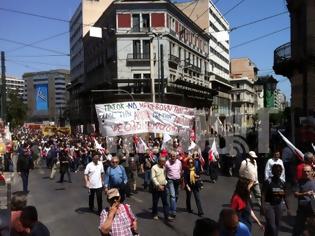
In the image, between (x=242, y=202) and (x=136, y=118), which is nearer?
(x=242, y=202)

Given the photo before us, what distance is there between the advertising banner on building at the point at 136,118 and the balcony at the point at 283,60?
595 inches

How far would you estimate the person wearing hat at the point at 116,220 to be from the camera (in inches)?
259

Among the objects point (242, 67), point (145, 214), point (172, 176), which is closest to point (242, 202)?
point (172, 176)

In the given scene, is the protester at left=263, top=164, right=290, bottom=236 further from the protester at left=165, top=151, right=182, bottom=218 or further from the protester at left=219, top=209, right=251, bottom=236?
the protester at left=165, top=151, right=182, bottom=218

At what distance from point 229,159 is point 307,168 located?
42.1ft

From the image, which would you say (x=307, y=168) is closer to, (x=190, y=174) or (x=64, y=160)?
(x=190, y=174)

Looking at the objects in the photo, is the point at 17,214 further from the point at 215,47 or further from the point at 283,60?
the point at 215,47

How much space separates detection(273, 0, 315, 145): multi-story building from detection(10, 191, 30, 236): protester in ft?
72.0

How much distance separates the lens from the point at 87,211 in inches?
559

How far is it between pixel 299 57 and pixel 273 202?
72.3 ft

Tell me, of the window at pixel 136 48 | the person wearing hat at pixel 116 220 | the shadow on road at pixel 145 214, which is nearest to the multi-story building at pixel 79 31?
the window at pixel 136 48

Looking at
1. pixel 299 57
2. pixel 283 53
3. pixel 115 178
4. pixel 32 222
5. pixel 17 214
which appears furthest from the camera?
pixel 283 53

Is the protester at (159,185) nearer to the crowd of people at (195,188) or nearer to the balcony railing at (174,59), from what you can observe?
the crowd of people at (195,188)

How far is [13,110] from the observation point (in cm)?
6209
